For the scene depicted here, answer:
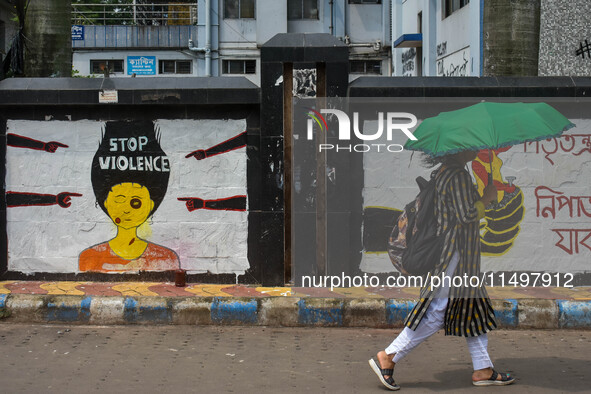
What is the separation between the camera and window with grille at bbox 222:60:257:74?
1194 inches

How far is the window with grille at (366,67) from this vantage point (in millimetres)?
30422

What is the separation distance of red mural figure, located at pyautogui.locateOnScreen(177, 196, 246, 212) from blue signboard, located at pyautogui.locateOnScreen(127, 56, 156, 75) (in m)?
21.3

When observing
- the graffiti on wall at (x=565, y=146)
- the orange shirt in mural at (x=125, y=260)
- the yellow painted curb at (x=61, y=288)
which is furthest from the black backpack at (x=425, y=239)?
the yellow painted curb at (x=61, y=288)

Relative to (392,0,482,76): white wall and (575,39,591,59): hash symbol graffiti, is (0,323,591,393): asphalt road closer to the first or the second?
(575,39,591,59): hash symbol graffiti

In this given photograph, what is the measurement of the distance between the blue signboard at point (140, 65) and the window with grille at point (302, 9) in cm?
562

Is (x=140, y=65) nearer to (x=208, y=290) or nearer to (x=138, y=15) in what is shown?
(x=138, y=15)

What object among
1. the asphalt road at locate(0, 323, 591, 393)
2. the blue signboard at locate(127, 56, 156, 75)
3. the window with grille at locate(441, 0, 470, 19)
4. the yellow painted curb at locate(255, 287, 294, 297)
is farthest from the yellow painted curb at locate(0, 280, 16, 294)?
the blue signboard at locate(127, 56, 156, 75)

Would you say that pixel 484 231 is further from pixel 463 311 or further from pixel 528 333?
pixel 463 311

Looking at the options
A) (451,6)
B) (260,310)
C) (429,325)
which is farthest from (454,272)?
(451,6)

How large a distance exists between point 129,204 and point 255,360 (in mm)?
2884

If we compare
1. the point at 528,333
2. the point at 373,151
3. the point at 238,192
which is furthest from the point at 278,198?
the point at 528,333

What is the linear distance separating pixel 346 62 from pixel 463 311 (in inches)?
136

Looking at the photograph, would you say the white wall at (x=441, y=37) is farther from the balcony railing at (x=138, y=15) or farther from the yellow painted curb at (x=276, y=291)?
the yellow painted curb at (x=276, y=291)

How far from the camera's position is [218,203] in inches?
319
